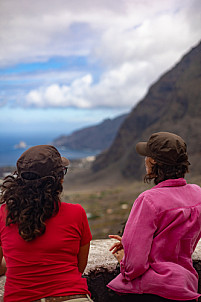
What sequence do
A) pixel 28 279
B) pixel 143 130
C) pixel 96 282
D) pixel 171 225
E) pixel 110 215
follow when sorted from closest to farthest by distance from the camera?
1. pixel 28 279
2. pixel 171 225
3. pixel 96 282
4. pixel 110 215
5. pixel 143 130

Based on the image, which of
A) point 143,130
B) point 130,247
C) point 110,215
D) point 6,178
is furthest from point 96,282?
point 143,130

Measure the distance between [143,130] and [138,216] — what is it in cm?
4920

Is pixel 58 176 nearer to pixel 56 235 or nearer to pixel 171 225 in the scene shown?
pixel 56 235

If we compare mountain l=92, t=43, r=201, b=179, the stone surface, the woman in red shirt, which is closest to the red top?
the woman in red shirt

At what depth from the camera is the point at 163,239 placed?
2301 mm

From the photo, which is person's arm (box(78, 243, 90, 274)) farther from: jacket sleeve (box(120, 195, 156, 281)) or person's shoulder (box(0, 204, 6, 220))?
person's shoulder (box(0, 204, 6, 220))

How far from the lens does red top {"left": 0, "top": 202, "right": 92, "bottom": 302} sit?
Result: 2105 mm

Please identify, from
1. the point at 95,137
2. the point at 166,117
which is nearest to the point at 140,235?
the point at 166,117

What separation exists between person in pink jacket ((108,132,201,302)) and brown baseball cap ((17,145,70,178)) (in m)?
0.56

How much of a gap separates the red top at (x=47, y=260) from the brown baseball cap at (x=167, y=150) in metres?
0.60

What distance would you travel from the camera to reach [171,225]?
89.3 inches

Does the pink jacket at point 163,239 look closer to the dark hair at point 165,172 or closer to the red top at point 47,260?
the dark hair at point 165,172

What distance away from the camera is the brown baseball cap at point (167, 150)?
2.36m

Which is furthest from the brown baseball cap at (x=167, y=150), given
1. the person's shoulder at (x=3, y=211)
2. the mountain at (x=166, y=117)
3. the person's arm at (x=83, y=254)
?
the mountain at (x=166, y=117)
